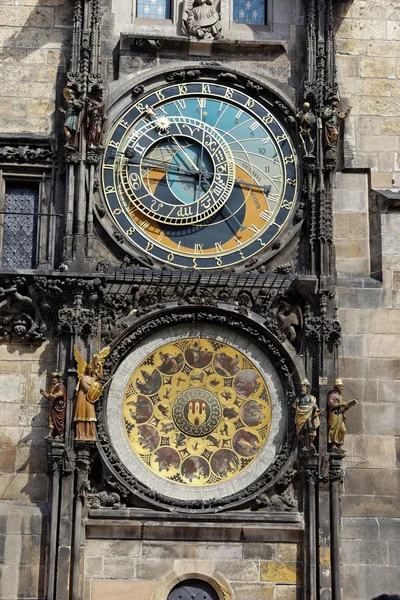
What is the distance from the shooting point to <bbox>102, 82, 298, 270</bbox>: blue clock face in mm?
16688

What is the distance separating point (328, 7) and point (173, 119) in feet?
7.81

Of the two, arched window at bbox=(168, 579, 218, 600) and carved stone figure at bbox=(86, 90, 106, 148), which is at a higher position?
carved stone figure at bbox=(86, 90, 106, 148)

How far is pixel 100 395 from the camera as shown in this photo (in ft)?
52.1

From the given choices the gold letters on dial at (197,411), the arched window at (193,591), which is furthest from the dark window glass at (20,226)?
the arched window at (193,591)

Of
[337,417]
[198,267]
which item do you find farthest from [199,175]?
[337,417]

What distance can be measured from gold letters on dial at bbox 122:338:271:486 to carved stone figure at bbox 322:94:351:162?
2664 millimetres

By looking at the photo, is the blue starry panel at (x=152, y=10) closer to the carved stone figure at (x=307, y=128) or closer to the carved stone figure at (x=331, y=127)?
the carved stone figure at (x=307, y=128)

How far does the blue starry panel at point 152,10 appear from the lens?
17484 millimetres

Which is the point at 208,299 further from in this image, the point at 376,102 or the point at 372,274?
the point at 376,102

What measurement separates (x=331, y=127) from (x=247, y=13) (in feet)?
6.37

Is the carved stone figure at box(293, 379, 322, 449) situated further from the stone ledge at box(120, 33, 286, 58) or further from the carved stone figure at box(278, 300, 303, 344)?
the stone ledge at box(120, 33, 286, 58)

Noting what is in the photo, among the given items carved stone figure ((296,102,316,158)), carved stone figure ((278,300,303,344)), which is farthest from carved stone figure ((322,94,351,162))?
carved stone figure ((278,300,303,344))

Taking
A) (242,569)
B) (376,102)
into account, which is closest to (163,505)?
(242,569)

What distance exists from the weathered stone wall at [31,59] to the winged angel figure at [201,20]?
1439 millimetres
